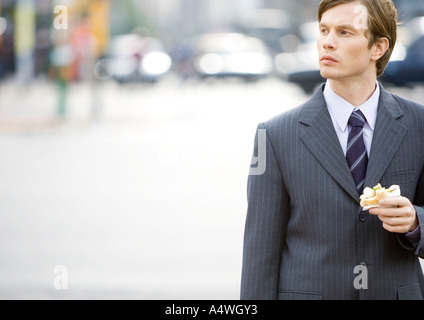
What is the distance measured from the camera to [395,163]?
2.82m

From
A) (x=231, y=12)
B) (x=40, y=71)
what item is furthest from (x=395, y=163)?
(x=231, y=12)

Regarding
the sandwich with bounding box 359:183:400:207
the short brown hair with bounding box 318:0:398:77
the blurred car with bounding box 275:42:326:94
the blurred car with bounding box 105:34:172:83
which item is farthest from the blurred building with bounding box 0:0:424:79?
the blurred car with bounding box 275:42:326:94

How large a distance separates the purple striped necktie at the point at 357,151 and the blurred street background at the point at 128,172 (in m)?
0.92

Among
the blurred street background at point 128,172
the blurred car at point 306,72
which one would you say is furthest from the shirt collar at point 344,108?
the blurred car at point 306,72

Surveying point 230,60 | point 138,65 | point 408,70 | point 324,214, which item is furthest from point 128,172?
point 230,60

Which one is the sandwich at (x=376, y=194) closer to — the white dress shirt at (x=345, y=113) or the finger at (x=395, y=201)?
the finger at (x=395, y=201)

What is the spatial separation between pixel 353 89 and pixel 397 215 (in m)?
0.47

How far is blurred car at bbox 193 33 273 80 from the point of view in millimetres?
40406

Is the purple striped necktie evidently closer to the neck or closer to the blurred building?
the neck

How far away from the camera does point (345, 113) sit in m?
2.89

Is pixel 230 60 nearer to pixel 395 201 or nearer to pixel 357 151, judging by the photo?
pixel 357 151

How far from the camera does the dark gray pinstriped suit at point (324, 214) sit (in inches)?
109
